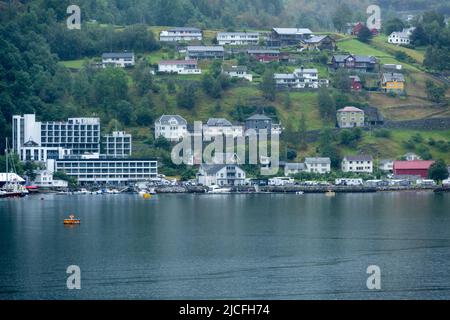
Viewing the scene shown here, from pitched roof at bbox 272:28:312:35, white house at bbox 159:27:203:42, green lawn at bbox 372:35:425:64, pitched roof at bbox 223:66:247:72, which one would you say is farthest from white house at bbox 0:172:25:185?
green lawn at bbox 372:35:425:64

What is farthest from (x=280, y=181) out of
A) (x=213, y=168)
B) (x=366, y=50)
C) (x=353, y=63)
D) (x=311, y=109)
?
(x=366, y=50)

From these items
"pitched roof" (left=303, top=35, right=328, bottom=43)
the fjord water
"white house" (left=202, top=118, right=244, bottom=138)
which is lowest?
the fjord water

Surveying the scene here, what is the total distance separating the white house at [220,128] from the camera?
298 feet

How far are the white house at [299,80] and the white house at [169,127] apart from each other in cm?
1154

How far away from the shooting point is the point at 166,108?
95125 millimetres

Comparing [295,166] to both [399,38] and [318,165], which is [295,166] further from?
[399,38]

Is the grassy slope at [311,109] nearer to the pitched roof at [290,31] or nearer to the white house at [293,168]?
the white house at [293,168]

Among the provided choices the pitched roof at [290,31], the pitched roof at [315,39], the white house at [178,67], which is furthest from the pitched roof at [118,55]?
the pitched roof at [315,39]

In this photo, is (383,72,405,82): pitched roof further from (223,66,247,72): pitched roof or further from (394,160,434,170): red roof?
(394,160,434,170): red roof

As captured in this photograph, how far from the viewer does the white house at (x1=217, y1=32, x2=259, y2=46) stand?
365ft

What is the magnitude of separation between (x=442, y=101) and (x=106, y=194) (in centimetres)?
2922

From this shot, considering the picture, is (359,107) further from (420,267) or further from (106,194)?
(420,267)

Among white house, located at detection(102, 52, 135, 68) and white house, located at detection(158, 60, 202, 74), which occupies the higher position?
white house, located at detection(102, 52, 135, 68)

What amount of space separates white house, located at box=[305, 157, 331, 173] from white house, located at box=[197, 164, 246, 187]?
448 centimetres
